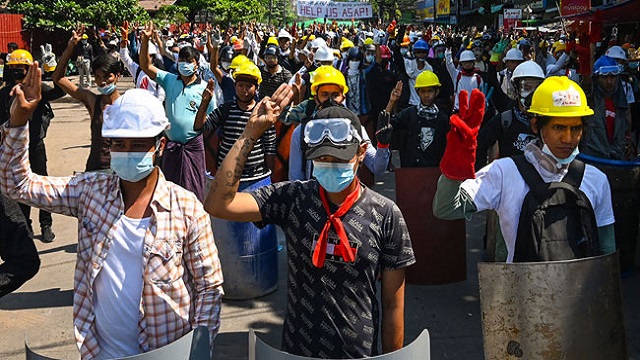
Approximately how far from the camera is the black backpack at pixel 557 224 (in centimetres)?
293

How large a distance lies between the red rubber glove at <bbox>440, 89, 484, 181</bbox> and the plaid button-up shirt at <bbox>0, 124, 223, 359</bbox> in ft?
3.43

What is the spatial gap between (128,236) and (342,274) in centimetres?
83

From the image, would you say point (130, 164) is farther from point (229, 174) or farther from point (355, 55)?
point (355, 55)

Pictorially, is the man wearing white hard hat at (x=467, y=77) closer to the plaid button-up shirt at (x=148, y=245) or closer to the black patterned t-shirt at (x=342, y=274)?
the black patterned t-shirt at (x=342, y=274)

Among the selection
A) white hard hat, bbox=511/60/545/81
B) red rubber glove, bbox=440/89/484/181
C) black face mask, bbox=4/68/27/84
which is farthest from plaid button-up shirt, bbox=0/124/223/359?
white hard hat, bbox=511/60/545/81

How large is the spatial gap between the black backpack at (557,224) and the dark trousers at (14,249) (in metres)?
2.31

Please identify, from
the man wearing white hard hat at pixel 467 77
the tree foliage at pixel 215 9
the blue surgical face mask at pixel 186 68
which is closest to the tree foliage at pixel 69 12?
the tree foliage at pixel 215 9

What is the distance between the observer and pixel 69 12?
29.9 m

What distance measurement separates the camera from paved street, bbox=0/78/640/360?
5090 millimetres

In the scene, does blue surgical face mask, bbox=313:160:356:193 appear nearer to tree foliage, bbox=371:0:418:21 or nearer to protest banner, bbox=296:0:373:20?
protest banner, bbox=296:0:373:20

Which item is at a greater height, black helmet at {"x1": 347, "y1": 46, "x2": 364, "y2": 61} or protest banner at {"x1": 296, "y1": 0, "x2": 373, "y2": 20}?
protest banner at {"x1": 296, "y1": 0, "x2": 373, "y2": 20}

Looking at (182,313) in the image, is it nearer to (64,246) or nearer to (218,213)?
(218,213)

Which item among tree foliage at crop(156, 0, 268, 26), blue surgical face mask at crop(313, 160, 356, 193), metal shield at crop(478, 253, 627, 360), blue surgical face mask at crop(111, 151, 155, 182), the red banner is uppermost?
tree foliage at crop(156, 0, 268, 26)

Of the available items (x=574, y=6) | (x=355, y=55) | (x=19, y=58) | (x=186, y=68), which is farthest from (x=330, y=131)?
(x=574, y=6)
